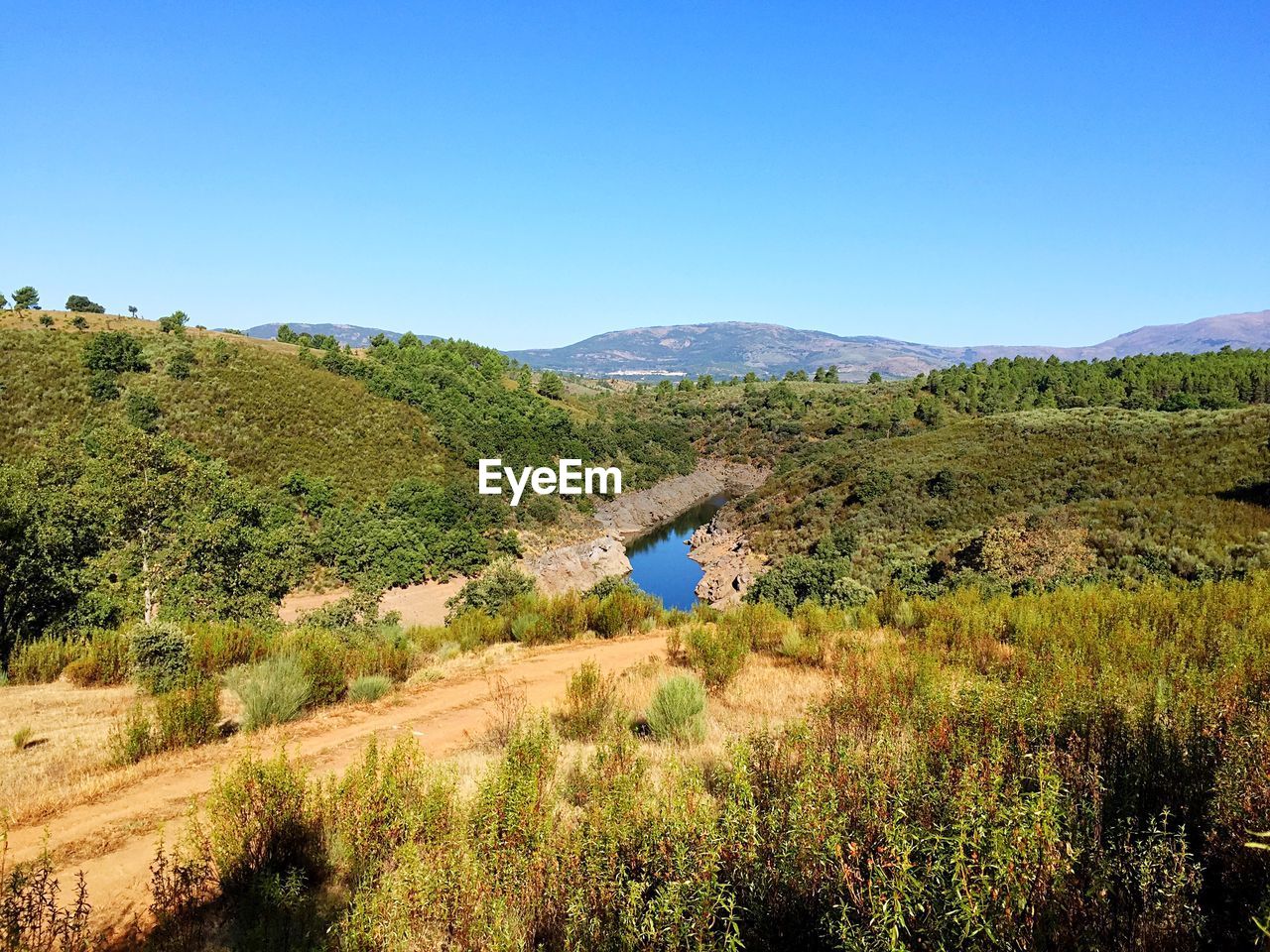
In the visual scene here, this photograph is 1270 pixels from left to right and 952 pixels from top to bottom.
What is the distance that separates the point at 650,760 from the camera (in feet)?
20.0

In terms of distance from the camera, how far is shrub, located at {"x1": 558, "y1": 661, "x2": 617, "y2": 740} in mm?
7254

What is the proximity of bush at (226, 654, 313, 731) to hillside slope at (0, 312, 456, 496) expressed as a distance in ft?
115

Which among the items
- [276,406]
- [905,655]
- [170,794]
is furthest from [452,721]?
[276,406]

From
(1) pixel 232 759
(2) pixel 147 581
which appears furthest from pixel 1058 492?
(2) pixel 147 581

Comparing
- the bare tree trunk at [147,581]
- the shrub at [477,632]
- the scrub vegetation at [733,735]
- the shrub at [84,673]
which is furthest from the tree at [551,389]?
the shrub at [84,673]

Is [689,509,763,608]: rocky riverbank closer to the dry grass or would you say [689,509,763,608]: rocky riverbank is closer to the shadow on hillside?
the shadow on hillside

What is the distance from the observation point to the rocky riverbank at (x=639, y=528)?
37.4 meters

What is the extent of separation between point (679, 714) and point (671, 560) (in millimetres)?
42627

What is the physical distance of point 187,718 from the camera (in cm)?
721

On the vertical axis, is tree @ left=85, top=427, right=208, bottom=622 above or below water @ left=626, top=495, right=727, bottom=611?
above

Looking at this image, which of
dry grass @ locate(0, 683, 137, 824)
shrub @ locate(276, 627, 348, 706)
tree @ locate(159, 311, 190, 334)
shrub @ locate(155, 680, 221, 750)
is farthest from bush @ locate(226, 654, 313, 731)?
tree @ locate(159, 311, 190, 334)

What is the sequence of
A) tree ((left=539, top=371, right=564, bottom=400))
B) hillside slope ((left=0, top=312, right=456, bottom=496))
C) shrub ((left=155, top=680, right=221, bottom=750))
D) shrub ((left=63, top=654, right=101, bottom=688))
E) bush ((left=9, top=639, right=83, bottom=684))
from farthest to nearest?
tree ((left=539, top=371, right=564, bottom=400)) < hillside slope ((left=0, top=312, right=456, bottom=496)) < bush ((left=9, top=639, right=83, bottom=684)) < shrub ((left=63, top=654, right=101, bottom=688)) < shrub ((left=155, top=680, right=221, bottom=750))

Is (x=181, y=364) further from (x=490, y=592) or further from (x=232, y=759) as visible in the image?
(x=232, y=759)

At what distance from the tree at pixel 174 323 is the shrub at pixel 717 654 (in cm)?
6447
